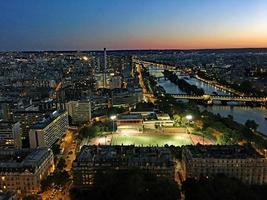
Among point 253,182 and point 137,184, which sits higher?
point 137,184

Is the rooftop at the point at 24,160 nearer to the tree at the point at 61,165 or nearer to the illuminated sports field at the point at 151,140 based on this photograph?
the tree at the point at 61,165

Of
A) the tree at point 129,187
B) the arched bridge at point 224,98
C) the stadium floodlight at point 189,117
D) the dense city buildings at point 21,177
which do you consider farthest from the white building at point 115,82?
the tree at point 129,187

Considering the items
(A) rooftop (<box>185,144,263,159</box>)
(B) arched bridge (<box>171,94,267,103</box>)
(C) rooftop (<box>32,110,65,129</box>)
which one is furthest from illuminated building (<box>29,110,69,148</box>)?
(B) arched bridge (<box>171,94,267,103</box>)

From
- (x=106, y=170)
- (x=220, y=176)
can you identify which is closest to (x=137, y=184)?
(x=106, y=170)

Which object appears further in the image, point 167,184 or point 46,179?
point 46,179

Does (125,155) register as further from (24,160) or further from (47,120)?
(47,120)

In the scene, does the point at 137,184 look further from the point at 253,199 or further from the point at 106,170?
the point at 253,199
